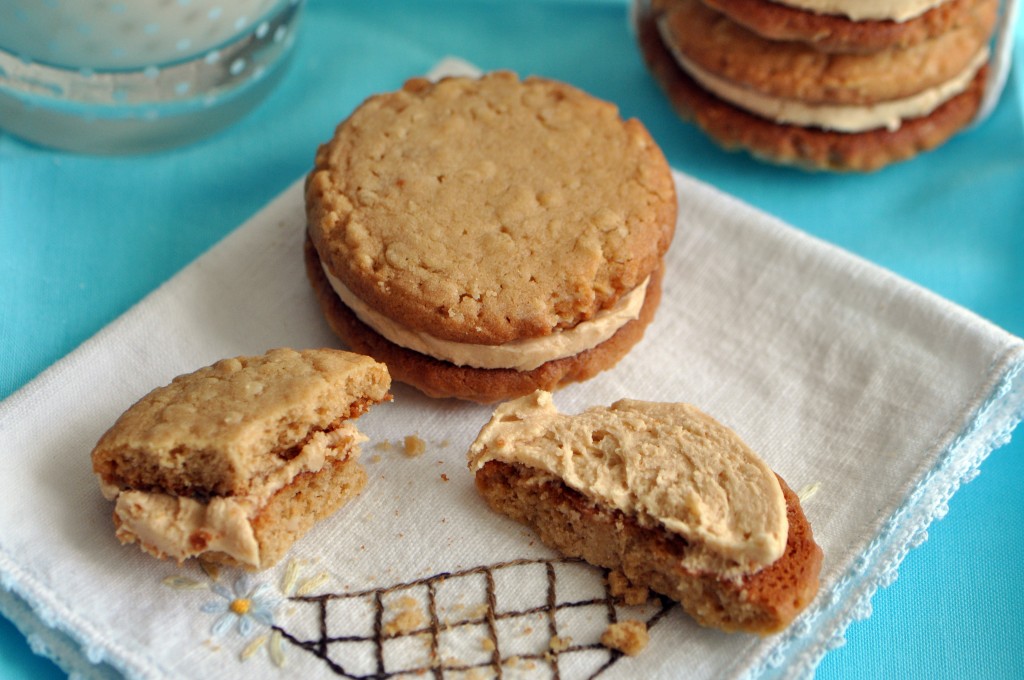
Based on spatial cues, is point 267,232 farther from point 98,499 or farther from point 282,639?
point 282,639

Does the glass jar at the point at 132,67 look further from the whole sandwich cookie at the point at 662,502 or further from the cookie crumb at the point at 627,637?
the cookie crumb at the point at 627,637

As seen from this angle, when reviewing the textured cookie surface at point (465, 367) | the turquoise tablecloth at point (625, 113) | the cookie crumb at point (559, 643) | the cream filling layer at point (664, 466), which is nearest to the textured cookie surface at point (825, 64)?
the turquoise tablecloth at point (625, 113)

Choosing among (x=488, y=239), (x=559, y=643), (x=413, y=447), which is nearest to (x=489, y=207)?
(x=488, y=239)

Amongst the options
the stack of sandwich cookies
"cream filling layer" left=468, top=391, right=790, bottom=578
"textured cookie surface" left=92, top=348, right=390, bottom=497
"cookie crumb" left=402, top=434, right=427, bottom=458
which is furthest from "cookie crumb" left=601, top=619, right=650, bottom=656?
the stack of sandwich cookies

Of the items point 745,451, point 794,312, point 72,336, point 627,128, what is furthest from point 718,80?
point 72,336

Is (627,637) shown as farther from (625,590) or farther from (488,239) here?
(488,239)

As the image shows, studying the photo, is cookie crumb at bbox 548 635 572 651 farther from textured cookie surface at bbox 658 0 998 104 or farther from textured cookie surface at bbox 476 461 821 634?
textured cookie surface at bbox 658 0 998 104
